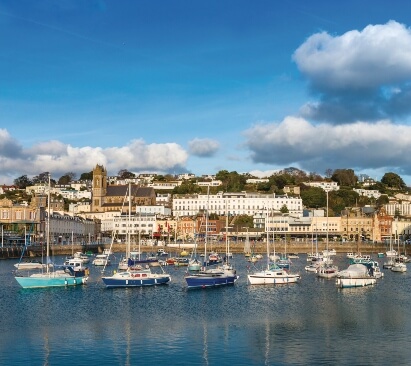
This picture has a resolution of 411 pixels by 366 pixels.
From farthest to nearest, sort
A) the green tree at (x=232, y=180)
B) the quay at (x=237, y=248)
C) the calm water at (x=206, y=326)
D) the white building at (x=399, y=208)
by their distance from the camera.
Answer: the green tree at (x=232, y=180), the white building at (x=399, y=208), the quay at (x=237, y=248), the calm water at (x=206, y=326)

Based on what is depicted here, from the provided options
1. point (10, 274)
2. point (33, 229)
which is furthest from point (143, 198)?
point (10, 274)

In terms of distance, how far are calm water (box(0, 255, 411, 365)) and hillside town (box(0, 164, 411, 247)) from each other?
6159cm

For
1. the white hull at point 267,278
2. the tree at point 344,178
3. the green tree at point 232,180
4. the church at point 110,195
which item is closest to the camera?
the white hull at point 267,278

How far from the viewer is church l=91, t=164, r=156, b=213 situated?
15650 cm

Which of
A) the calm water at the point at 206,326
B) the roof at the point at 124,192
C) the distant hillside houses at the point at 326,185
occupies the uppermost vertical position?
the distant hillside houses at the point at 326,185

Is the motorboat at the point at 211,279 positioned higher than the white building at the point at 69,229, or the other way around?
the white building at the point at 69,229

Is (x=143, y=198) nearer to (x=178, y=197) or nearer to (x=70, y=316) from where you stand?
(x=178, y=197)

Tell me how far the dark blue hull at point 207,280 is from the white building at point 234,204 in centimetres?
10211

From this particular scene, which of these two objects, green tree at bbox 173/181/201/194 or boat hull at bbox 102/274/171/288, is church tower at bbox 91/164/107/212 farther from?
boat hull at bbox 102/274/171/288

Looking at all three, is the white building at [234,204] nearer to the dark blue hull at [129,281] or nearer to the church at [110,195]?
the church at [110,195]

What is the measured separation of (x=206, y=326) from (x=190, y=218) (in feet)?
349

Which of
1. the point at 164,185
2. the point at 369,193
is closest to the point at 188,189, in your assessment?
the point at 164,185

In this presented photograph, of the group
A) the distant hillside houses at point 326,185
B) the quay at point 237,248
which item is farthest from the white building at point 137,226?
the distant hillside houses at point 326,185

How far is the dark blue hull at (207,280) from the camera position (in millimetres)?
43688
